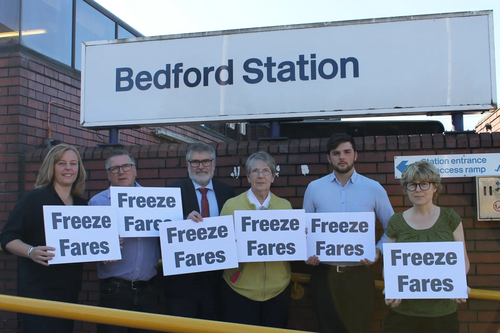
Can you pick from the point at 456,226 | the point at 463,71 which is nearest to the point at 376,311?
the point at 456,226

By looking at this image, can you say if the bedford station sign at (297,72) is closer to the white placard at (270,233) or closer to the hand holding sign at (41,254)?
the white placard at (270,233)

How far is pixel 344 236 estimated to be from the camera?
3.03 metres

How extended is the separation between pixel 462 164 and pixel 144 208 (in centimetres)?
265

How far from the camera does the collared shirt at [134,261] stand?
308 centimetres

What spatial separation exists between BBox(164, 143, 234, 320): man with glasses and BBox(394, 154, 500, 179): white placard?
1.56 meters

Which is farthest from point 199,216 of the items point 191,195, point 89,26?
point 89,26

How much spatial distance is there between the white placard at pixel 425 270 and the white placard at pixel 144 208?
1.56m

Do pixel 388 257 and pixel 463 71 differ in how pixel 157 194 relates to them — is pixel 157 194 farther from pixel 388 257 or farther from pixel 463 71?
pixel 463 71

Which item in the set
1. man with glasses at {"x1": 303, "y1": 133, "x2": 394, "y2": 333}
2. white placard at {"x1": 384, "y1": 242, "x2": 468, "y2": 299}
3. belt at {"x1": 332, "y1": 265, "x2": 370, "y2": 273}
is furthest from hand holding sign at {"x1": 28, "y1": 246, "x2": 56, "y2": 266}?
white placard at {"x1": 384, "y1": 242, "x2": 468, "y2": 299}

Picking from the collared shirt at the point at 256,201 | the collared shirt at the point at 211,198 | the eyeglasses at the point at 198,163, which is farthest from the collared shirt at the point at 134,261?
the collared shirt at the point at 256,201

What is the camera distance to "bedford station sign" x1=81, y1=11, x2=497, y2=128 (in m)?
3.64

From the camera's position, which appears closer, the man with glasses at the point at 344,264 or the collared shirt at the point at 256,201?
the man with glasses at the point at 344,264

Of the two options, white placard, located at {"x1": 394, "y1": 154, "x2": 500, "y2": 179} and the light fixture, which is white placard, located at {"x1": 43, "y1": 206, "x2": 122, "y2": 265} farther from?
the light fixture

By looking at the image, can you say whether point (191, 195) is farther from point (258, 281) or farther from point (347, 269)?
point (347, 269)
